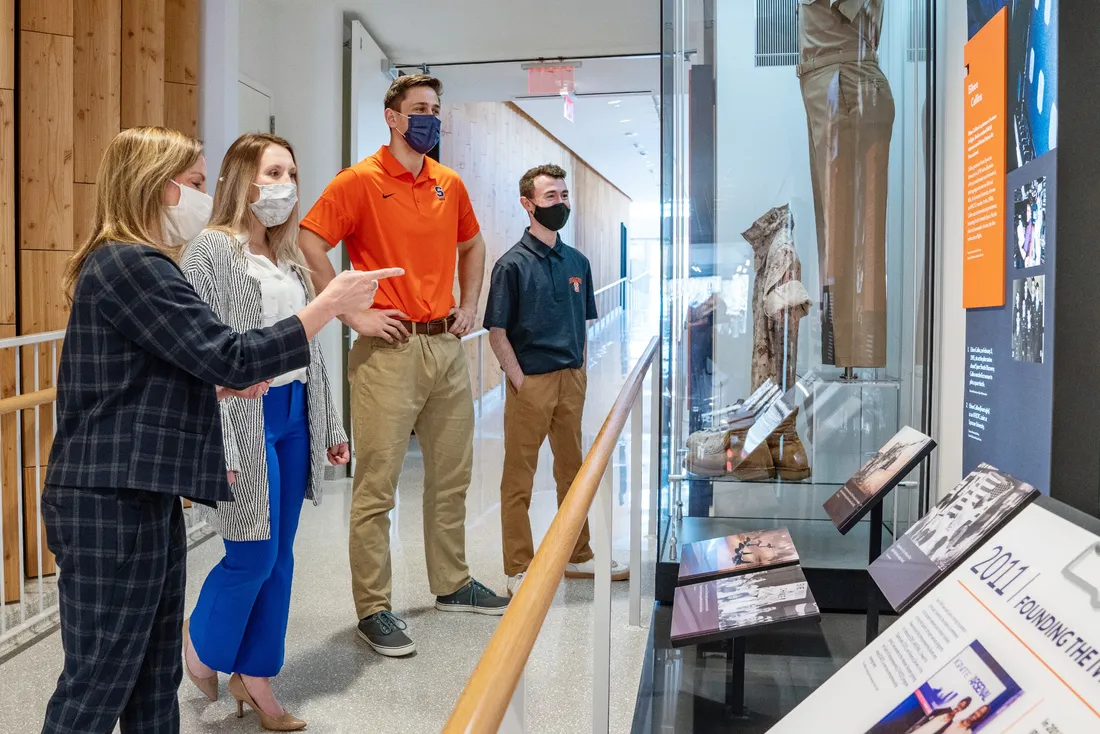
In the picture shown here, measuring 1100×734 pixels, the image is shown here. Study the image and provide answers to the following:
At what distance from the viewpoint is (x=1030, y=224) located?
2.16 meters

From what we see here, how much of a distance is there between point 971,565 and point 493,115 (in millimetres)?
9105

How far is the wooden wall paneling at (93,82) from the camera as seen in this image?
13.1 feet

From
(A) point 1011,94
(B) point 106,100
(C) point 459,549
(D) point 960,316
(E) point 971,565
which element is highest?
(B) point 106,100

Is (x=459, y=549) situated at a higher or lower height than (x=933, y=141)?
lower

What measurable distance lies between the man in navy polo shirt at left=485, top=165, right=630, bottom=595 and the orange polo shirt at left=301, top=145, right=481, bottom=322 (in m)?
0.35

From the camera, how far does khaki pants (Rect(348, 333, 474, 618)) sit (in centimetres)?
313

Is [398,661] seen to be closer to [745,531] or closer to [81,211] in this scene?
[745,531]

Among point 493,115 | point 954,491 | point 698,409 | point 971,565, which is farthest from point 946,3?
point 493,115

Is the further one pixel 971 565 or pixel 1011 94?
pixel 1011 94

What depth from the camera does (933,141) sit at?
3.03 metres

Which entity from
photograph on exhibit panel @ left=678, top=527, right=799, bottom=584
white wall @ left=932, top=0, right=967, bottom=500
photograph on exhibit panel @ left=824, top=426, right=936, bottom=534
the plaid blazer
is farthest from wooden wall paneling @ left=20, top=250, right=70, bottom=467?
white wall @ left=932, top=0, right=967, bottom=500

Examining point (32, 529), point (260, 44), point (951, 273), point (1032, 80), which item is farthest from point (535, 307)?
point (260, 44)

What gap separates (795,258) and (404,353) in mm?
1318

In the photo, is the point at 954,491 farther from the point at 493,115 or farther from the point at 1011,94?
the point at 493,115
